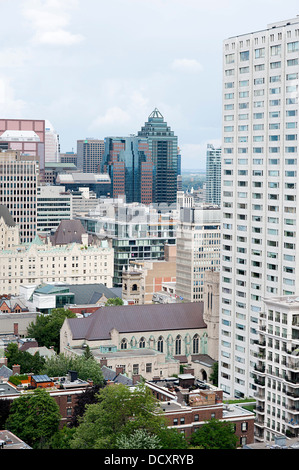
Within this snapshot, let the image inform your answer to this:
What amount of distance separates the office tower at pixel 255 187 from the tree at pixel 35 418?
33.7 meters

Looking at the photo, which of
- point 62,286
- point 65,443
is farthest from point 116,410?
point 62,286

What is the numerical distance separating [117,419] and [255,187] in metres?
52.7

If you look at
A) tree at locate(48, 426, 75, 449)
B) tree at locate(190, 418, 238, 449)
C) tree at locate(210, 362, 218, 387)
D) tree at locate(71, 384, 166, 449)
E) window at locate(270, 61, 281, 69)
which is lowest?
tree at locate(210, 362, 218, 387)

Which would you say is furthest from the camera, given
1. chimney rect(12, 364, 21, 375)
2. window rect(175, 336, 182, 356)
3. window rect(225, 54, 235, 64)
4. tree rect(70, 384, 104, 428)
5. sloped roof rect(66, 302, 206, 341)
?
window rect(175, 336, 182, 356)

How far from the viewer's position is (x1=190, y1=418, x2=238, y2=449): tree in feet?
317

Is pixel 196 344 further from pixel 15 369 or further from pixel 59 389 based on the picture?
pixel 59 389

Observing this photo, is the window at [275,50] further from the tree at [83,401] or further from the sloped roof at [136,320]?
the tree at [83,401]

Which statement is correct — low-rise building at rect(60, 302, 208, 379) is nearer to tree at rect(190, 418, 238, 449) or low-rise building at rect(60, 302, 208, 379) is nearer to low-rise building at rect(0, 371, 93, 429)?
low-rise building at rect(0, 371, 93, 429)

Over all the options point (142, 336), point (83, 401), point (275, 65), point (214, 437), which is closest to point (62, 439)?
point (83, 401)

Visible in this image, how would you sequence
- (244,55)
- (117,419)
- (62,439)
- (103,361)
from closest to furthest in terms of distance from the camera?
(117,419)
(62,439)
(244,55)
(103,361)

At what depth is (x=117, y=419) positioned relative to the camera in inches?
3748

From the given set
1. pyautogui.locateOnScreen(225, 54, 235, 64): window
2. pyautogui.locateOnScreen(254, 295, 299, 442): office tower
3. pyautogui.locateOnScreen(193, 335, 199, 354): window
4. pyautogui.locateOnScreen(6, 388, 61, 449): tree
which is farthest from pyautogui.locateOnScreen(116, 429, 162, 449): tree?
pyautogui.locateOnScreen(193, 335, 199, 354): window

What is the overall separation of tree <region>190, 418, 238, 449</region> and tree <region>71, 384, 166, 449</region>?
4.00m
